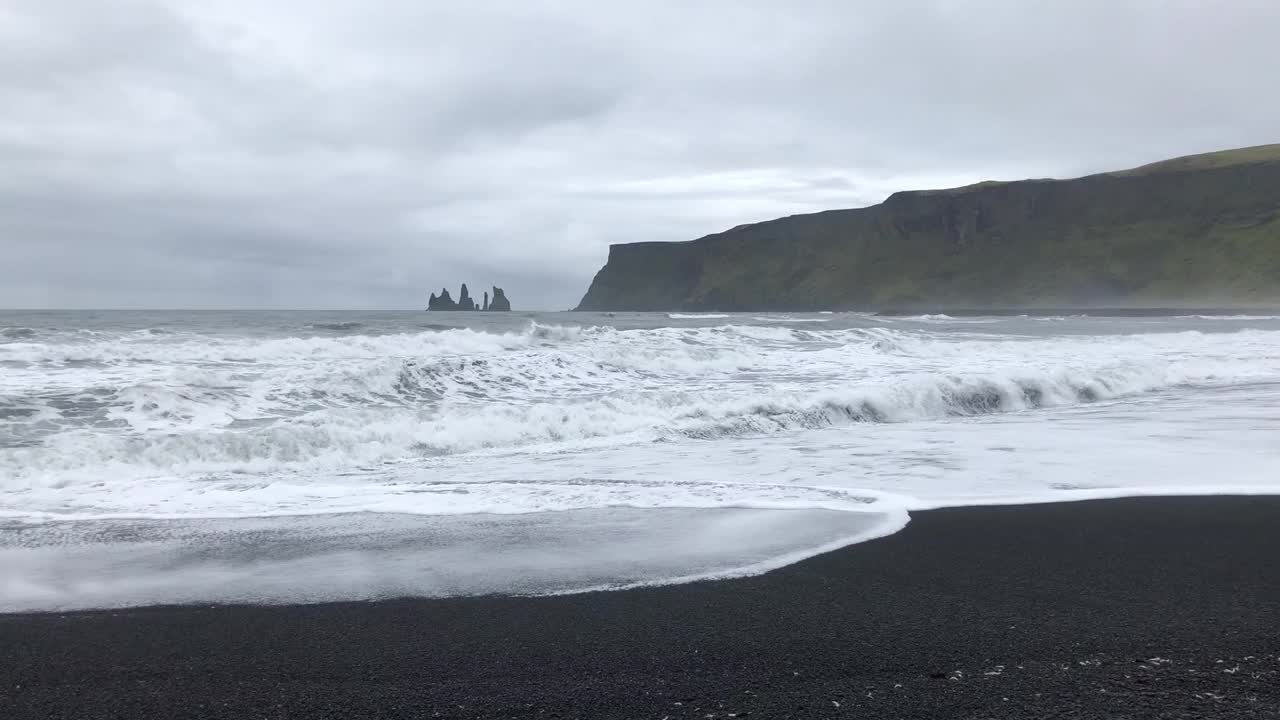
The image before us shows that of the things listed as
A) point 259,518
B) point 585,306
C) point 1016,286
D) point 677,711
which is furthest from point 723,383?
point 585,306

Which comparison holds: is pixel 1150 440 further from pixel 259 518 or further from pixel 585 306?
pixel 585 306

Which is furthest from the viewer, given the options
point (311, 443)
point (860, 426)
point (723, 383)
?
point (723, 383)

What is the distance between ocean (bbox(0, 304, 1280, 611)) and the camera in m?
4.89

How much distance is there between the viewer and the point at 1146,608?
12.6 feet

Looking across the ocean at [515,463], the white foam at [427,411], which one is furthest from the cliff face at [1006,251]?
the ocean at [515,463]

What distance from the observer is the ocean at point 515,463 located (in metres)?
4.89

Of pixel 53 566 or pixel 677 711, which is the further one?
pixel 53 566

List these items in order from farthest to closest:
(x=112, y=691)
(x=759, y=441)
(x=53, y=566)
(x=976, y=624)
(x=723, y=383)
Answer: (x=723, y=383)
(x=759, y=441)
(x=53, y=566)
(x=976, y=624)
(x=112, y=691)

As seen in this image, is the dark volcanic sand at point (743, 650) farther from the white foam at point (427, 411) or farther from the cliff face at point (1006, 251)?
the cliff face at point (1006, 251)

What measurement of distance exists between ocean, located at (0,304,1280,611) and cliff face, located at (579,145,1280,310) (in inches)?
4558

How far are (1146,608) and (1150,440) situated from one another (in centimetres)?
653

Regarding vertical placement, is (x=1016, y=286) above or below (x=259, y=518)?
above

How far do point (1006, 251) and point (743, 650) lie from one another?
145 m

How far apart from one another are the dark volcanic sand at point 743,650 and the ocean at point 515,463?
0.42 metres
